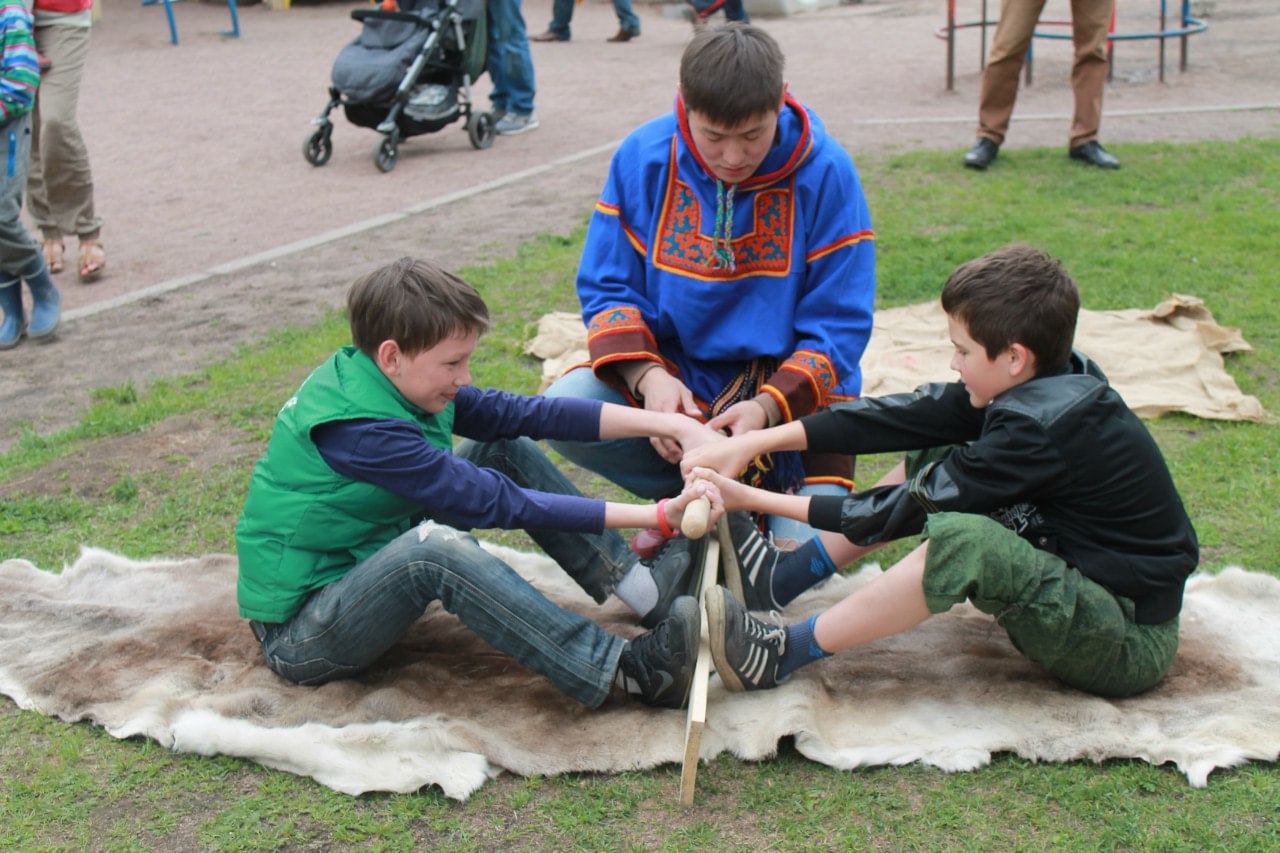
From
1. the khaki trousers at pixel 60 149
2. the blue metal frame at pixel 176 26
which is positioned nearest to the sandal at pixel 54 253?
the khaki trousers at pixel 60 149

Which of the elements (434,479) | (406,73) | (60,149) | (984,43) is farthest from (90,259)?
(984,43)

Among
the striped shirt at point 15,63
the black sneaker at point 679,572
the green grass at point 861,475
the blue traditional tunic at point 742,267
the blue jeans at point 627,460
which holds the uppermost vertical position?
the striped shirt at point 15,63

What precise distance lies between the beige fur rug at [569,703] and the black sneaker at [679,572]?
0.47 feet

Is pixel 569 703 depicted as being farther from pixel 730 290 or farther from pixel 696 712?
pixel 730 290

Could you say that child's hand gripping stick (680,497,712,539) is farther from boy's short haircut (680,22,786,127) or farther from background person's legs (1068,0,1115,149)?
background person's legs (1068,0,1115,149)

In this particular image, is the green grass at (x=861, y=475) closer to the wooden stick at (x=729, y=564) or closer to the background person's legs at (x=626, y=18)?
the wooden stick at (x=729, y=564)

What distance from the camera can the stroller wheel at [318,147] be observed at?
838cm

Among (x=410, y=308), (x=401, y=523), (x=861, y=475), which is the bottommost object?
(x=861, y=475)

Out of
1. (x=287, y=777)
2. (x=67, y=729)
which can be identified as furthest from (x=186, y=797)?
(x=67, y=729)

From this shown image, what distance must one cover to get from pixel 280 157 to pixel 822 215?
20.9 feet

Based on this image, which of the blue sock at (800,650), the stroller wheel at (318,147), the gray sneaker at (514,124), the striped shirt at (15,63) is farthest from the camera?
the gray sneaker at (514,124)

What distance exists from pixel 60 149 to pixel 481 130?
345cm

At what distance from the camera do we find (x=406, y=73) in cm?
825

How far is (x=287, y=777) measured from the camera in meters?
2.59
